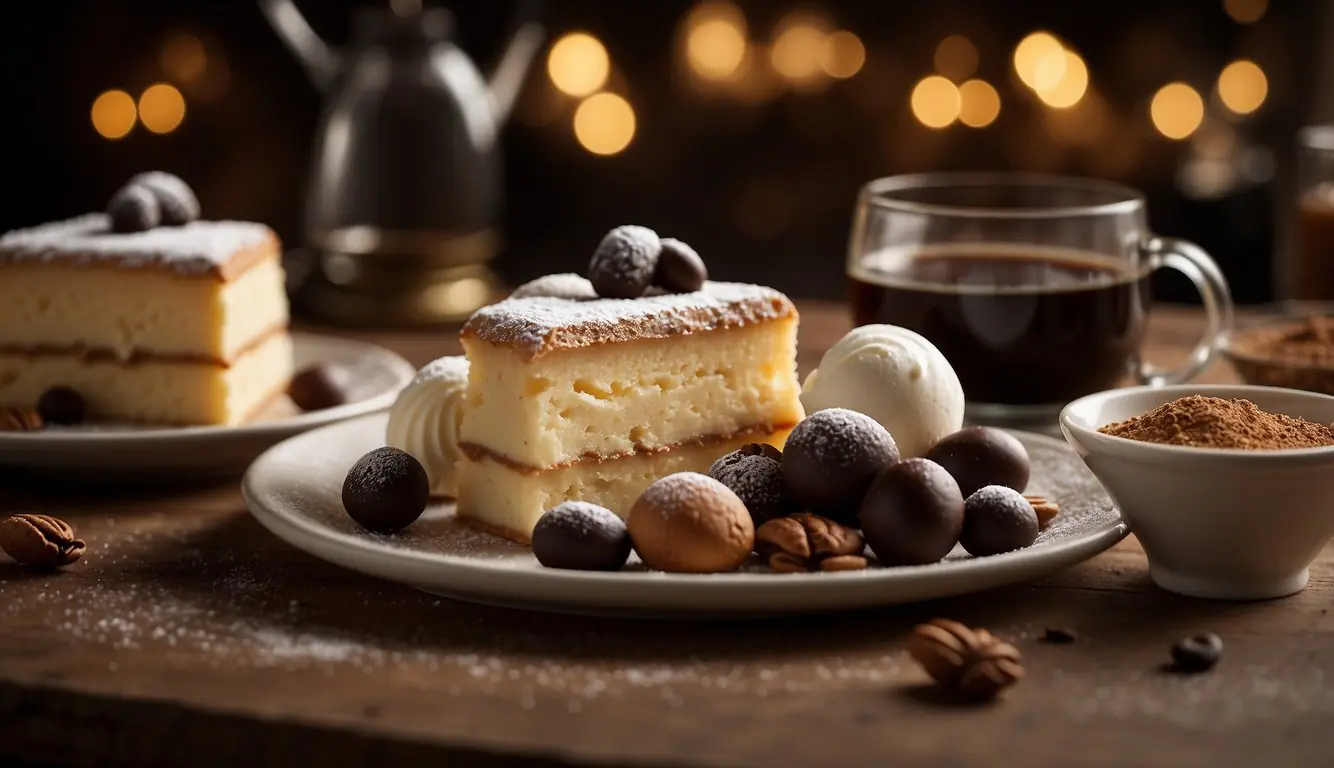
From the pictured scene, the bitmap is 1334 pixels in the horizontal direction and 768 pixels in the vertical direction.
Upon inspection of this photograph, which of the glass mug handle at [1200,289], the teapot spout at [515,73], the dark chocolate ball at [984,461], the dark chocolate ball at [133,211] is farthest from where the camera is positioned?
the teapot spout at [515,73]

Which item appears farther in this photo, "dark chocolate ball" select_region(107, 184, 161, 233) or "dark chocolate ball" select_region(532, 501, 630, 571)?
"dark chocolate ball" select_region(107, 184, 161, 233)

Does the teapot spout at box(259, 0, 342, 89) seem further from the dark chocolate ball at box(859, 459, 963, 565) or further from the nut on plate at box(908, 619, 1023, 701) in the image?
the nut on plate at box(908, 619, 1023, 701)

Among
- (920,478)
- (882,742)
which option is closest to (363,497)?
(920,478)

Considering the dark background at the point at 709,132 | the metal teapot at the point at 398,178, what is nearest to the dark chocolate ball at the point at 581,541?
the metal teapot at the point at 398,178

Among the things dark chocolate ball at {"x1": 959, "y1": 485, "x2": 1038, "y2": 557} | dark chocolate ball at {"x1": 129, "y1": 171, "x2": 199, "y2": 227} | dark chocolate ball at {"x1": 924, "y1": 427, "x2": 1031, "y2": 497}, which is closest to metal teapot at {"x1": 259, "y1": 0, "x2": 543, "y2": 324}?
dark chocolate ball at {"x1": 129, "y1": 171, "x2": 199, "y2": 227}

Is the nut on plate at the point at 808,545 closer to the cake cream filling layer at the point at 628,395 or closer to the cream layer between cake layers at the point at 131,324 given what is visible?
the cake cream filling layer at the point at 628,395

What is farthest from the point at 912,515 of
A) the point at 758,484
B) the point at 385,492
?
the point at 385,492

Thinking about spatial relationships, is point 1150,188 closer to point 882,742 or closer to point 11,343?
point 11,343

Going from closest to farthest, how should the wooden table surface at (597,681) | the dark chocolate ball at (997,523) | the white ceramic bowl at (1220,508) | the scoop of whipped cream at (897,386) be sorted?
the wooden table surface at (597,681) < the white ceramic bowl at (1220,508) < the dark chocolate ball at (997,523) < the scoop of whipped cream at (897,386)
